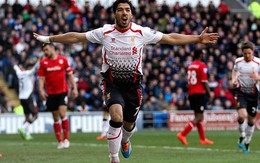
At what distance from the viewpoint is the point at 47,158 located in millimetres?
16047

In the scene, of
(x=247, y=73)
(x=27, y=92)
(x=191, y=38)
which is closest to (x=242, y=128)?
(x=247, y=73)

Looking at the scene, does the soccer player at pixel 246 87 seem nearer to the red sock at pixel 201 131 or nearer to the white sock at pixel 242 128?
the white sock at pixel 242 128

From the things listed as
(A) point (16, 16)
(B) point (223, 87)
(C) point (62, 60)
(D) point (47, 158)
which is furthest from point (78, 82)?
(D) point (47, 158)

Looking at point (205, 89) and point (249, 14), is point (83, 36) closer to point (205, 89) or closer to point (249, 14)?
point (205, 89)

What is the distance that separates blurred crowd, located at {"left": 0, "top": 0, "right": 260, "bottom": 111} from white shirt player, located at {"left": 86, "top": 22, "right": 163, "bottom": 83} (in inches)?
753

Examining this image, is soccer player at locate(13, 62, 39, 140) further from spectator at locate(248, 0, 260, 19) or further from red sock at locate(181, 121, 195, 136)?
spectator at locate(248, 0, 260, 19)

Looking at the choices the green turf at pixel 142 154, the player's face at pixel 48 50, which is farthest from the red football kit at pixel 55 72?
the green turf at pixel 142 154

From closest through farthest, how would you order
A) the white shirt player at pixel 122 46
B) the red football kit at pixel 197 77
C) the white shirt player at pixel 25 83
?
1. the white shirt player at pixel 122 46
2. the red football kit at pixel 197 77
3. the white shirt player at pixel 25 83

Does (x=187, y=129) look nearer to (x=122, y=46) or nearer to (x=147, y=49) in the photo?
(x=122, y=46)

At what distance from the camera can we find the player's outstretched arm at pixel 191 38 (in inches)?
493

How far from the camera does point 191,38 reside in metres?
12.8

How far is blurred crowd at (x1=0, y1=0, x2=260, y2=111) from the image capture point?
108ft

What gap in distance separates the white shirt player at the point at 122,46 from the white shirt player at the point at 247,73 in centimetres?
560

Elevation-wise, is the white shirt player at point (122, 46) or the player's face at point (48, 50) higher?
the white shirt player at point (122, 46)
